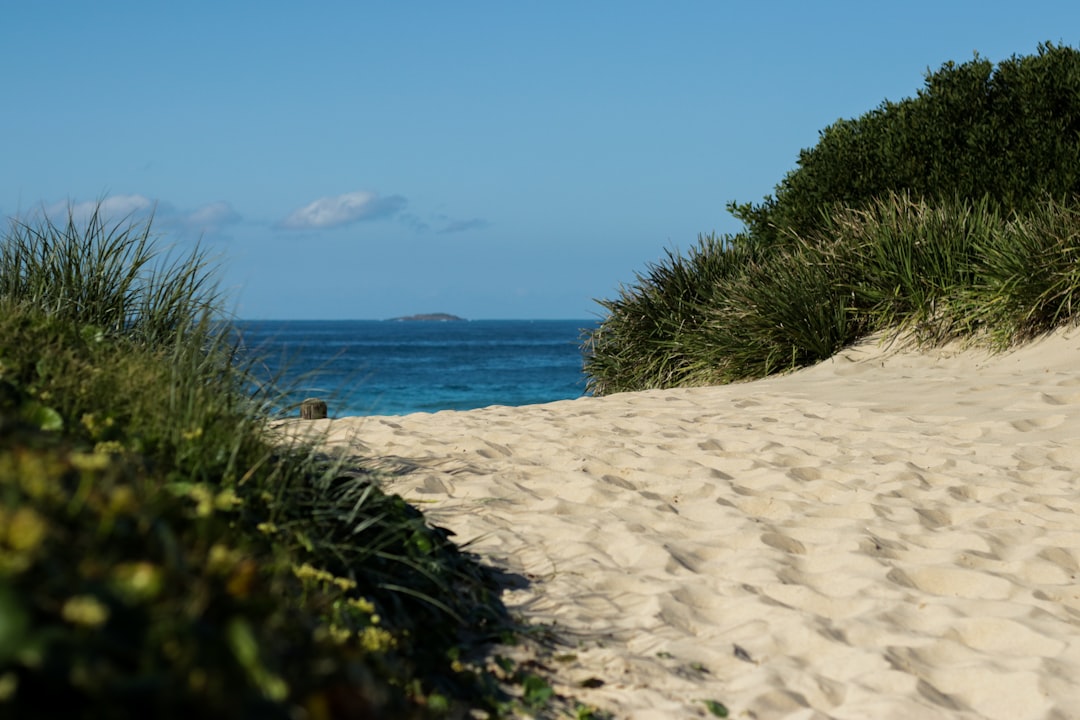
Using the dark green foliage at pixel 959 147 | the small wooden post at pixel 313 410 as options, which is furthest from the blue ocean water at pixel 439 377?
the dark green foliage at pixel 959 147

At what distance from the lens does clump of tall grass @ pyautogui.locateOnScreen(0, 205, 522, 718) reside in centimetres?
145

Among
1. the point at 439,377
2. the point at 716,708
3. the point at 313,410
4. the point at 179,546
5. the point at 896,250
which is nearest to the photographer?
the point at 179,546

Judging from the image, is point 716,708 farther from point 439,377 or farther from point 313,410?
point 439,377

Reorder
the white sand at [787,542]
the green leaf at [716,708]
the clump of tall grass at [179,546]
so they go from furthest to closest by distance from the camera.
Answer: the white sand at [787,542] → the green leaf at [716,708] → the clump of tall grass at [179,546]

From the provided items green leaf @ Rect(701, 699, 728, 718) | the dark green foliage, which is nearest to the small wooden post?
green leaf @ Rect(701, 699, 728, 718)

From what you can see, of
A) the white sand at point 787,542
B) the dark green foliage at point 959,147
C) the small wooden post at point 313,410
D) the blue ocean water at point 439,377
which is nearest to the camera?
the white sand at point 787,542

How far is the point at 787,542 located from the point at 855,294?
7.27 metres

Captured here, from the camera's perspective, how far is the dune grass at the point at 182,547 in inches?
57.0

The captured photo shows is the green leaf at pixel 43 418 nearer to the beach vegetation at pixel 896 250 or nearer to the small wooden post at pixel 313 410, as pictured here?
the small wooden post at pixel 313 410

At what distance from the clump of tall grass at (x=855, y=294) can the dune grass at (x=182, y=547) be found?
736cm

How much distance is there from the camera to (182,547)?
6.55 feet

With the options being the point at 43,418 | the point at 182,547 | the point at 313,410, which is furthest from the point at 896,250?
the point at 182,547

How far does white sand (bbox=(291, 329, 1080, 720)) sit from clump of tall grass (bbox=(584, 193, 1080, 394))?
198 centimetres

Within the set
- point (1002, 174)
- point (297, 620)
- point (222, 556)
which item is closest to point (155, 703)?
point (222, 556)
